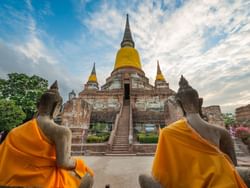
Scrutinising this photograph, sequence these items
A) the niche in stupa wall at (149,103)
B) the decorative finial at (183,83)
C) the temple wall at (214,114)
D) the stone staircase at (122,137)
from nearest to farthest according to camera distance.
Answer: the decorative finial at (183,83) → the stone staircase at (122,137) → the temple wall at (214,114) → the niche in stupa wall at (149,103)

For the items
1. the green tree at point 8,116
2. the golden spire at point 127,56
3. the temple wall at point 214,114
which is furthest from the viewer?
the golden spire at point 127,56

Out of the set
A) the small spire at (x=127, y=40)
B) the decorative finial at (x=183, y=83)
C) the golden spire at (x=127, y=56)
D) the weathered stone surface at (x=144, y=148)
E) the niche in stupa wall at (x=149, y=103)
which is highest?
the small spire at (x=127, y=40)

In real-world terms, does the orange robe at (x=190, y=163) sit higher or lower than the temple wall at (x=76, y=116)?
lower

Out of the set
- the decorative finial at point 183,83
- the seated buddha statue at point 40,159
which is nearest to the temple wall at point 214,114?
the decorative finial at point 183,83

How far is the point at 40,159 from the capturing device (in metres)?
1.77

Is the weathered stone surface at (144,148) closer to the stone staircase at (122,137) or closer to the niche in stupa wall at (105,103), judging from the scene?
the stone staircase at (122,137)

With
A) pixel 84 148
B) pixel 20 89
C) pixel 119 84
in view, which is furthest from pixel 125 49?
pixel 84 148

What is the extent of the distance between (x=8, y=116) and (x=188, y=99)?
15.6 meters

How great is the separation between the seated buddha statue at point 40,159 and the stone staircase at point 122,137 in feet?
28.6

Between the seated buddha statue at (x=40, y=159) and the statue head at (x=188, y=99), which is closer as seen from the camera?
the seated buddha statue at (x=40, y=159)

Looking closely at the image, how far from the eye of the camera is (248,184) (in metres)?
1.63

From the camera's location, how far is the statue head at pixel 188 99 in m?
1.92

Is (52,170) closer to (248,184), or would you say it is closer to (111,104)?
(248,184)

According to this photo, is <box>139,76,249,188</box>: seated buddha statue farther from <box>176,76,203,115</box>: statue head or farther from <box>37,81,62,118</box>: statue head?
<box>37,81,62,118</box>: statue head
